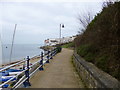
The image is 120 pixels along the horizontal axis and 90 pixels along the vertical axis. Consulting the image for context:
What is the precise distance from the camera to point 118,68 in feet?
14.8

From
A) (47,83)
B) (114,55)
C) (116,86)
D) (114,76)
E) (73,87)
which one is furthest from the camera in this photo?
(47,83)

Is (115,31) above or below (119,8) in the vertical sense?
below

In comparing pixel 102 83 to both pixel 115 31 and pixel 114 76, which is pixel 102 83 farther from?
pixel 115 31

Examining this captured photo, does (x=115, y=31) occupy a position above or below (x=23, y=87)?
above

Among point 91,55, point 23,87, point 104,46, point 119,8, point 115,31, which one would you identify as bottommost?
point 23,87

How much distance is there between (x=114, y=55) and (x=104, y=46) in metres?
1.39

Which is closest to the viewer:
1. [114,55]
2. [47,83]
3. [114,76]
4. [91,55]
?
[114,76]

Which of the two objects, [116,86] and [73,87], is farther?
[73,87]

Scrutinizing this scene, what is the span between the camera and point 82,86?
19.4ft

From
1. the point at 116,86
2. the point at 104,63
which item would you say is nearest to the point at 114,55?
the point at 104,63

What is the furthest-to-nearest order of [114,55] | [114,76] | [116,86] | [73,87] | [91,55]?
[91,55] < [73,87] < [114,55] < [114,76] < [116,86]

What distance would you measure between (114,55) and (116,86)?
180 cm

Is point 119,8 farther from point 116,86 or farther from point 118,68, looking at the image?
point 116,86

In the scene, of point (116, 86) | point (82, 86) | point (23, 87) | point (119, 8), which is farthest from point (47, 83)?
point (119, 8)
